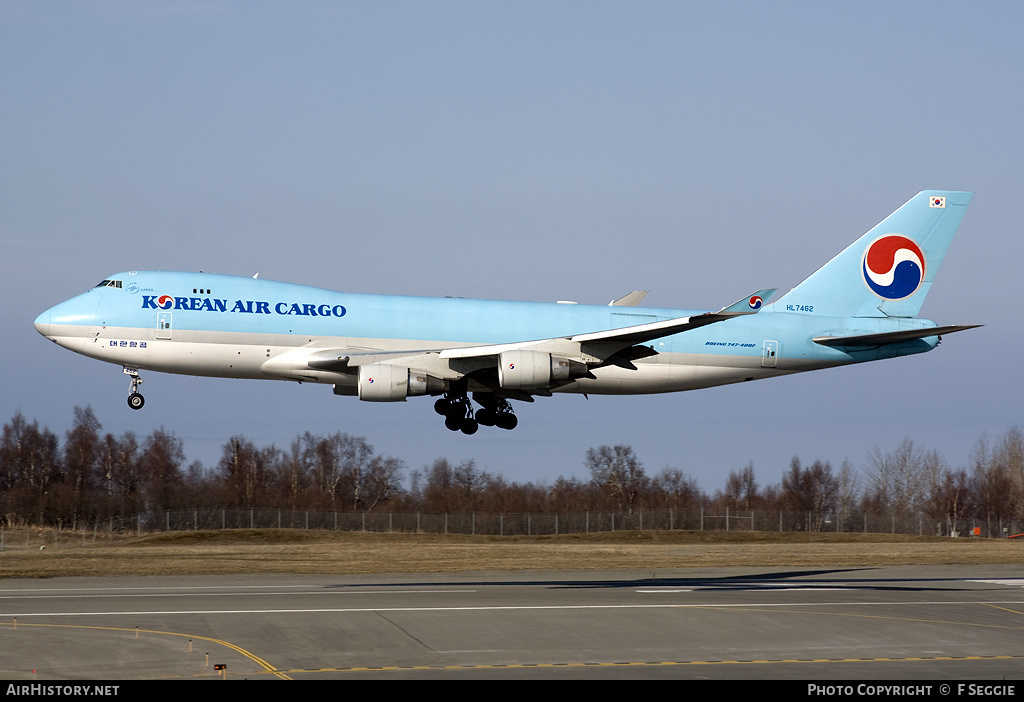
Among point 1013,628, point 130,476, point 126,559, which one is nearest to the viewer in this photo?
point 1013,628

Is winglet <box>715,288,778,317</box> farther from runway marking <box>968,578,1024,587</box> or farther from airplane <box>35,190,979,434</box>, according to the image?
runway marking <box>968,578,1024,587</box>

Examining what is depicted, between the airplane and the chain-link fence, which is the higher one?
the airplane

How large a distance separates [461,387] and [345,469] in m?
67.3

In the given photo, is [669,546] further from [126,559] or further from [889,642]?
[889,642]

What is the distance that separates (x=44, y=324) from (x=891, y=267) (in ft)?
104

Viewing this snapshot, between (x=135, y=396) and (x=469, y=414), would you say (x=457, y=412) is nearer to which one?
(x=469, y=414)

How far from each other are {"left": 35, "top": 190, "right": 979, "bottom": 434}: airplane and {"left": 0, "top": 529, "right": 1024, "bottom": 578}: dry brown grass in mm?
10754

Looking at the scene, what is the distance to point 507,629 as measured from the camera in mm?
27156

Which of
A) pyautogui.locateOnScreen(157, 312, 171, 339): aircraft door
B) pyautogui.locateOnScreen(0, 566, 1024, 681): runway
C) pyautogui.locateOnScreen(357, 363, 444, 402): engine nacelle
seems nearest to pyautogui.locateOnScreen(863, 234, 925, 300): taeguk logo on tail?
pyautogui.locateOnScreen(0, 566, 1024, 681): runway

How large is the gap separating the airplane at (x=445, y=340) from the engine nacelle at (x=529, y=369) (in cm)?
5

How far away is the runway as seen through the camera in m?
22.5

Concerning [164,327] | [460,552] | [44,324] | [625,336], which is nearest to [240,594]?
[164,327]
